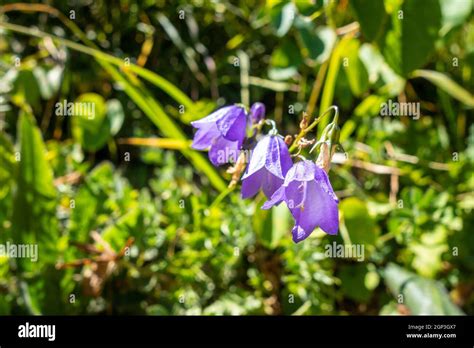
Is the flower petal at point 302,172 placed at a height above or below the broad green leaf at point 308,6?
below

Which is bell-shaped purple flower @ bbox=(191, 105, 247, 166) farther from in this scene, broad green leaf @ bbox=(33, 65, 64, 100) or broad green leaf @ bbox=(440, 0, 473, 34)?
broad green leaf @ bbox=(33, 65, 64, 100)

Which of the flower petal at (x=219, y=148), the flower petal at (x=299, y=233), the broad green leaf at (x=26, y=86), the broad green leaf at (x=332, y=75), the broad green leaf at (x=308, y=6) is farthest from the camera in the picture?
the broad green leaf at (x=26, y=86)

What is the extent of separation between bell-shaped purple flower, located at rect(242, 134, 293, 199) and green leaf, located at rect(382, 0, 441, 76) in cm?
43

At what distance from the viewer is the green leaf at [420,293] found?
4.21 ft

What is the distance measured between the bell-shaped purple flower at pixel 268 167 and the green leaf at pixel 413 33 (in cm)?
43

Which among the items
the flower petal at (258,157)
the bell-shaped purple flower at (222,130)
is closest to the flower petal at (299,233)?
the flower petal at (258,157)

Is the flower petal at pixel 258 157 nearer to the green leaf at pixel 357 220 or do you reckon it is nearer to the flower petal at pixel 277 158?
the flower petal at pixel 277 158

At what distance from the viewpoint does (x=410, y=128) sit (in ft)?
5.23

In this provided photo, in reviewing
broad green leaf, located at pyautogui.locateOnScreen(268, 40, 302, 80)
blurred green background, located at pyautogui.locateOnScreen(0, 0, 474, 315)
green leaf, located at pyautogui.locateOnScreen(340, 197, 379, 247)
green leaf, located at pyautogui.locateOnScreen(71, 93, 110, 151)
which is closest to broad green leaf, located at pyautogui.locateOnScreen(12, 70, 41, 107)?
blurred green background, located at pyautogui.locateOnScreen(0, 0, 474, 315)

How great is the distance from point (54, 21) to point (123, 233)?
77 centimetres

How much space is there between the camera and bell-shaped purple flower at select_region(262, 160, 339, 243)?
89cm

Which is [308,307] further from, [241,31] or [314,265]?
[241,31]

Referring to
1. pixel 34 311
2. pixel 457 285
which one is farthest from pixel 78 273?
pixel 457 285

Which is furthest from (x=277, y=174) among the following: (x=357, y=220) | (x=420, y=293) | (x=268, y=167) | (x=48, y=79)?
(x=48, y=79)
